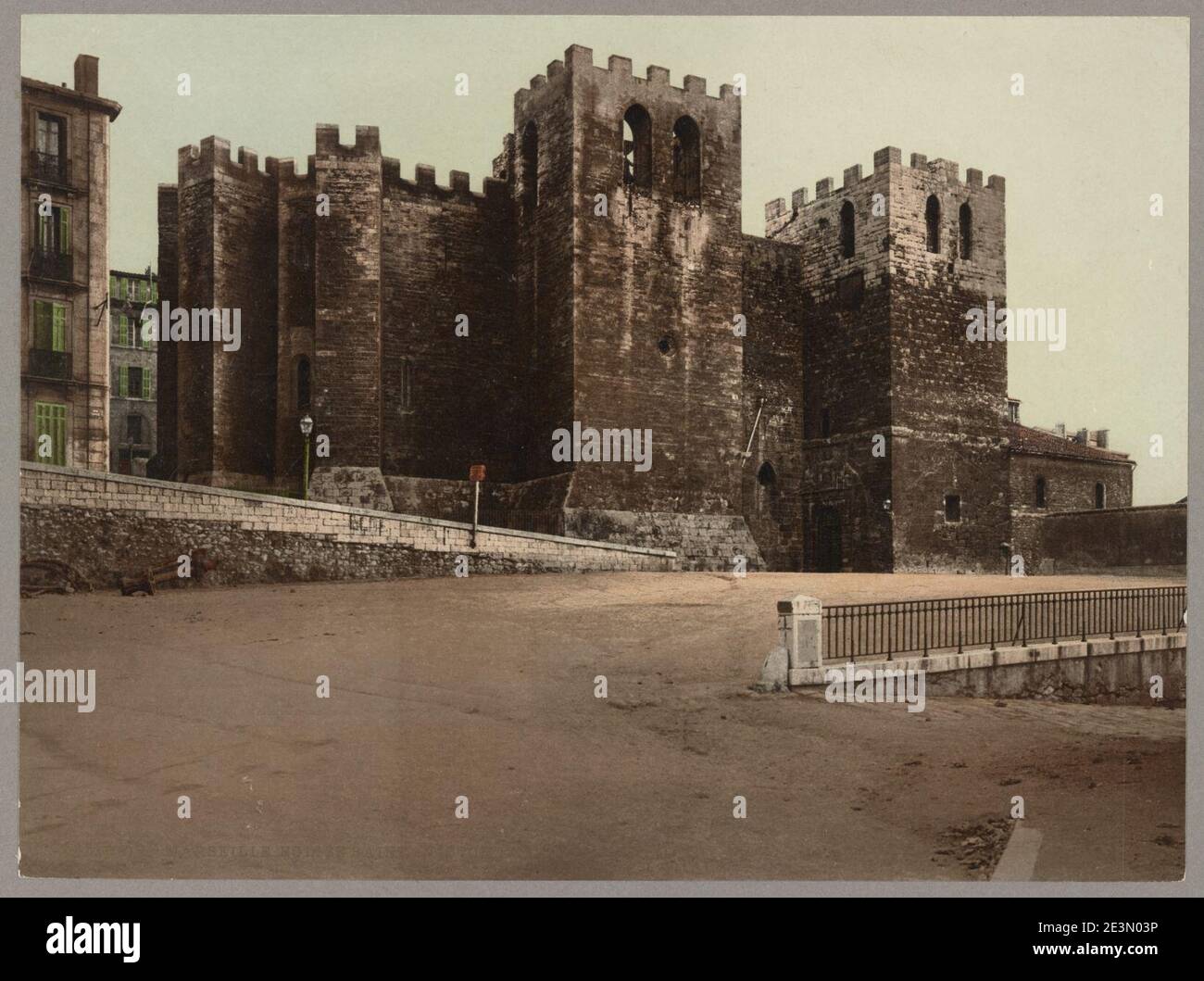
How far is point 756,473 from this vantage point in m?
23.9

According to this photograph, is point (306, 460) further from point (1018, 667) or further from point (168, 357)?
point (1018, 667)

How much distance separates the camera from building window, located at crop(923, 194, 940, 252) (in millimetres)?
24594

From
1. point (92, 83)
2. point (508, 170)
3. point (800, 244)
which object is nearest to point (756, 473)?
point (800, 244)

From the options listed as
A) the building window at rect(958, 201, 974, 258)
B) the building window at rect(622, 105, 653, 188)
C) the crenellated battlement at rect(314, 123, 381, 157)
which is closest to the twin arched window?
the building window at rect(622, 105, 653, 188)

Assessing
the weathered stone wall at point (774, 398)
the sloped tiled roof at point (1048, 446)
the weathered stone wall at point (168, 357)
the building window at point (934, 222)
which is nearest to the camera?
the weathered stone wall at point (168, 357)

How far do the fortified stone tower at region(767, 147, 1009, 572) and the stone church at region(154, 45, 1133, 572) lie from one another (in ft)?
0.21

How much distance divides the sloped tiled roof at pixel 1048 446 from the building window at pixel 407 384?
15.8 m

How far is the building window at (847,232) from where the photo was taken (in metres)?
25.0

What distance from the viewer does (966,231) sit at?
24.9 m

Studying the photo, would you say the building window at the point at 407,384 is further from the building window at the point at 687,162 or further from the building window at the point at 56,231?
the building window at the point at 56,231

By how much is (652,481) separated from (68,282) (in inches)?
395

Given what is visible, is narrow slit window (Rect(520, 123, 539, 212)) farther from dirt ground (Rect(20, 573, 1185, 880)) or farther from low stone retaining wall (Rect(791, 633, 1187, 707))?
low stone retaining wall (Rect(791, 633, 1187, 707))

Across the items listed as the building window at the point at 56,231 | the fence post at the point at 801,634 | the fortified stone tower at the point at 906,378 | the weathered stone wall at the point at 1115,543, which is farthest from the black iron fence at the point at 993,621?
the building window at the point at 56,231

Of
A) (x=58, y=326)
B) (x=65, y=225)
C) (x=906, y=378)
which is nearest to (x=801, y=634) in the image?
(x=65, y=225)
